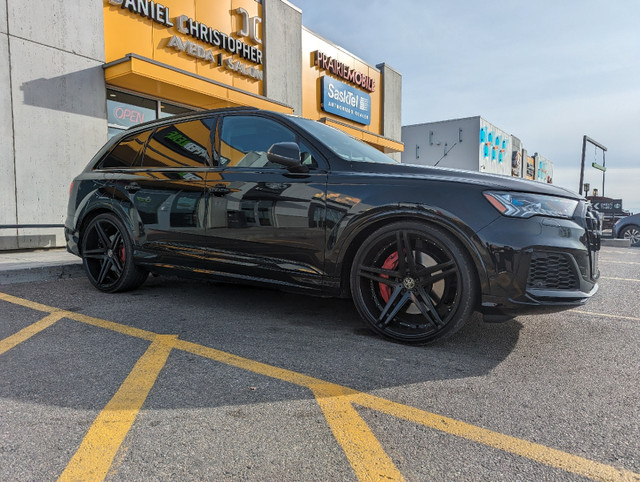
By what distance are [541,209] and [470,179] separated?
0.46 m

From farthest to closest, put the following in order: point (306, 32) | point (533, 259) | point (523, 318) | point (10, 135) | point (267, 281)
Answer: point (306, 32) → point (10, 135) → point (523, 318) → point (267, 281) → point (533, 259)

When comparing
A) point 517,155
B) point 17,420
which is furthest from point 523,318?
point 517,155

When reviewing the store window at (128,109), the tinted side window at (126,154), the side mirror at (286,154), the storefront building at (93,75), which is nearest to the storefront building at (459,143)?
the storefront building at (93,75)

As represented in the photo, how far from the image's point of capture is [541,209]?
2656mm

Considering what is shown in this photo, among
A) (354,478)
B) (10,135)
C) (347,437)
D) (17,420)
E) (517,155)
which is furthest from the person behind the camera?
(517,155)

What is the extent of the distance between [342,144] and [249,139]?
31.3 inches

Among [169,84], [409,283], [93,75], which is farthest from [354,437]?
[93,75]

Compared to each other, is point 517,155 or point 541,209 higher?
point 517,155

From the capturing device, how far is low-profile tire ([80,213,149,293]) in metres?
4.32

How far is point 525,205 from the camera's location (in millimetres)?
2654

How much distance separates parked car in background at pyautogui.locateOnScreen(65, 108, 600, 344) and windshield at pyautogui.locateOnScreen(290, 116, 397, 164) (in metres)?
0.02

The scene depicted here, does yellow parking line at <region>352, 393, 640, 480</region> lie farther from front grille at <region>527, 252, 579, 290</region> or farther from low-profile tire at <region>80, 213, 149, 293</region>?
low-profile tire at <region>80, 213, 149, 293</region>

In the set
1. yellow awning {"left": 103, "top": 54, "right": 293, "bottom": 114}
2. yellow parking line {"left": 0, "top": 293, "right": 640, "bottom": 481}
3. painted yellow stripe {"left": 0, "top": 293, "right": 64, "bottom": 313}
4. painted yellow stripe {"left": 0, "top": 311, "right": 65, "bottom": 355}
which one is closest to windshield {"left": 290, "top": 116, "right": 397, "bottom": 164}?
yellow parking line {"left": 0, "top": 293, "right": 640, "bottom": 481}

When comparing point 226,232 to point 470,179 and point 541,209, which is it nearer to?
point 470,179
